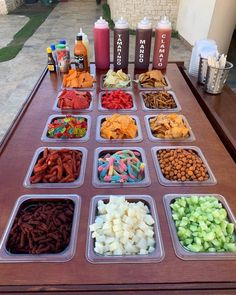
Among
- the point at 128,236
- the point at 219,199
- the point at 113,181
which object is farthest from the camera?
the point at 113,181

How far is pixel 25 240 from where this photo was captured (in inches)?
38.0

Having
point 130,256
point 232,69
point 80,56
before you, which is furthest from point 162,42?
point 232,69

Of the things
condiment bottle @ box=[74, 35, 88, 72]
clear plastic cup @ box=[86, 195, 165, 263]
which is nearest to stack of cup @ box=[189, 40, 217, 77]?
condiment bottle @ box=[74, 35, 88, 72]

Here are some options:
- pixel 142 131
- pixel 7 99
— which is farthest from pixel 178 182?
pixel 7 99

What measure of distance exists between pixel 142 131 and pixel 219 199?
613 millimetres

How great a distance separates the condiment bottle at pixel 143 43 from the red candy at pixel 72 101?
688 mm

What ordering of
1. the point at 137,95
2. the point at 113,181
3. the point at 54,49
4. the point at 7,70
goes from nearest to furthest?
the point at 113,181 → the point at 137,95 → the point at 54,49 → the point at 7,70

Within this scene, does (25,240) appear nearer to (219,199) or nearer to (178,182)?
(178,182)

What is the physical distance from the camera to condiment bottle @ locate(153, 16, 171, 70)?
79.7 inches

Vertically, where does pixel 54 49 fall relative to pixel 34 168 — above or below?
above

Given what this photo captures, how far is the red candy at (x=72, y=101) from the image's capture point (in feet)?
5.76

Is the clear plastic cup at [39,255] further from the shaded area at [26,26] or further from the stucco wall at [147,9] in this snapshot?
the stucco wall at [147,9]

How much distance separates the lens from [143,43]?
2.08 m

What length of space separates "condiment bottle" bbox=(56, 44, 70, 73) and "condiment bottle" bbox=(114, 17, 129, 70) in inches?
16.3
